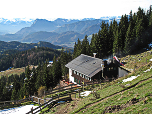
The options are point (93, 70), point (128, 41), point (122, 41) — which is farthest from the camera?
point (122, 41)

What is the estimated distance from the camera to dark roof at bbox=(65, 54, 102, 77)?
4116 cm

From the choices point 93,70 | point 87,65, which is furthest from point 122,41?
point 93,70

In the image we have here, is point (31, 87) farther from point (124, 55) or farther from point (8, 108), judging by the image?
point (124, 55)

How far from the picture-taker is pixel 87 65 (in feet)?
149

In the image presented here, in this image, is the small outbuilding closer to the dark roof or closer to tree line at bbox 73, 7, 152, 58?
the dark roof

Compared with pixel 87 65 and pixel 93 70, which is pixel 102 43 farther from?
pixel 93 70

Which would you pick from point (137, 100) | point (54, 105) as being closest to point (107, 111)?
point (137, 100)

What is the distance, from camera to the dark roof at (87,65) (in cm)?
4116

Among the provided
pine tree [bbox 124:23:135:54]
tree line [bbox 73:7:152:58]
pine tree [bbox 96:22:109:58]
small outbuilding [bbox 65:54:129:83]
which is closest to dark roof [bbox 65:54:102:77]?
small outbuilding [bbox 65:54:129:83]

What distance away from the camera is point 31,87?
63250mm

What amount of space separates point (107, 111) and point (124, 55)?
2752 inches

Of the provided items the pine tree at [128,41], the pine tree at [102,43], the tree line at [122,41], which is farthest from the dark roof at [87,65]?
the pine tree at [128,41]

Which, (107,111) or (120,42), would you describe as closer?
(107,111)

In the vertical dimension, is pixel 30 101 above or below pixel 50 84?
above
